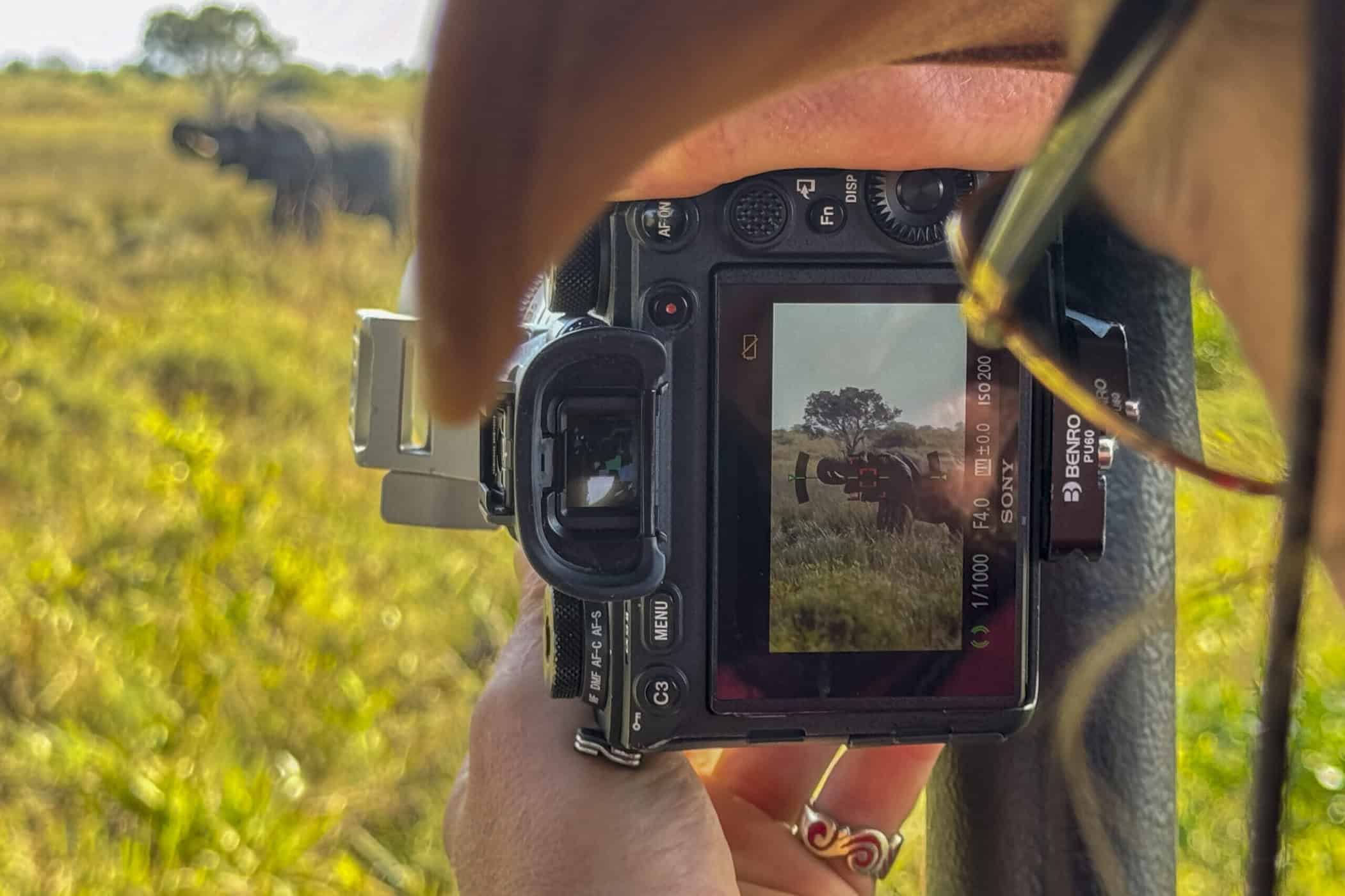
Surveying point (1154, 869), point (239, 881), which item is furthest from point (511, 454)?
point (239, 881)

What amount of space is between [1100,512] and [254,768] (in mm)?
972

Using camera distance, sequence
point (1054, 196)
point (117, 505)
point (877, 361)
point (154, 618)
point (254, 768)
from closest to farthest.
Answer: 1. point (1054, 196)
2. point (877, 361)
3. point (254, 768)
4. point (154, 618)
5. point (117, 505)

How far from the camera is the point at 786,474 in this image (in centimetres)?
62

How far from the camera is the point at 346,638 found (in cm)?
153

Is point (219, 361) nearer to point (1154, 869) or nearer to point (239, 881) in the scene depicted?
point (239, 881)

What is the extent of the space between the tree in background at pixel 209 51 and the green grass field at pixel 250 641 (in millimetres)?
541

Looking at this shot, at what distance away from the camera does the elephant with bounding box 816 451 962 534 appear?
60 cm

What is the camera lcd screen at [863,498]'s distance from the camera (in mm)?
608

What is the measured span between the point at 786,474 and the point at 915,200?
0.44 feet

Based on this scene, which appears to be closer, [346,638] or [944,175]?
[944,175]

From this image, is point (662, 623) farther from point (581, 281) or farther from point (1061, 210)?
point (1061, 210)

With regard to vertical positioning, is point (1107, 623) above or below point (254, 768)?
above

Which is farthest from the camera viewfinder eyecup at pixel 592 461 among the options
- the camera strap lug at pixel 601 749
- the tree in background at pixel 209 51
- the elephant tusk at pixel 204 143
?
the elephant tusk at pixel 204 143

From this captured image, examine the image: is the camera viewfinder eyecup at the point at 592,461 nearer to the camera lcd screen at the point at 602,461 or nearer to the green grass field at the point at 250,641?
the camera lcd screen at the point at 602,461
